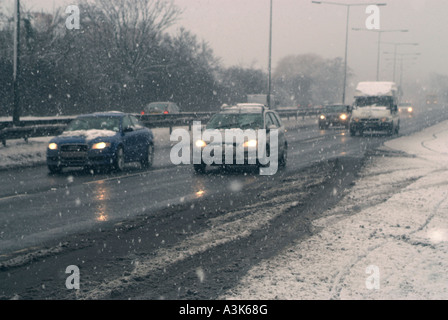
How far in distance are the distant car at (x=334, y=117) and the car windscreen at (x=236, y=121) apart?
24382mm

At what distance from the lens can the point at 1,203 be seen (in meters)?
11.1

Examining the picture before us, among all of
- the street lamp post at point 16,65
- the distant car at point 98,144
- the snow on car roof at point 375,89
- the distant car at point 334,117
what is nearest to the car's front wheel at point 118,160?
the distant car at point 98,144

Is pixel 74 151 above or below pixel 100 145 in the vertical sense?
below

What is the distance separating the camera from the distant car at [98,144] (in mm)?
15805

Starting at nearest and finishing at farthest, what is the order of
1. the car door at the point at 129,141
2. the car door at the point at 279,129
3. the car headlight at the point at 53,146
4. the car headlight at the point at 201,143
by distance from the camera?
the car headlight at the point at 201,143, the car headlight at the point at 53,146, the car door at the point at 129,141, the car door at the point at 279,129

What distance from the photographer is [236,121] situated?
16.4 metres

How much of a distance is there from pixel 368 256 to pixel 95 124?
1144cm

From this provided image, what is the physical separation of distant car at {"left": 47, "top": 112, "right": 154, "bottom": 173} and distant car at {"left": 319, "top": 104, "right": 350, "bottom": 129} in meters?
24.2

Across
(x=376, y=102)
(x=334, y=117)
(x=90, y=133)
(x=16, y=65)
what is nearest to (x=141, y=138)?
(x=90, y=133)

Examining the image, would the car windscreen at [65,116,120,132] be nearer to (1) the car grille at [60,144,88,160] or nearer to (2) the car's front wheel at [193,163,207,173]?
(1) the car grille at [60,144,88,160]

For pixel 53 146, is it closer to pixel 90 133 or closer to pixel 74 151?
pixel 74 151

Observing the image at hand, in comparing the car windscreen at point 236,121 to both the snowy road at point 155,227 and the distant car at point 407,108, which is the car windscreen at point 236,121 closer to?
the snowy road at point 155,227

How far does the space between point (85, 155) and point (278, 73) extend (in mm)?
128060

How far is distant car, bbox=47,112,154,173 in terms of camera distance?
51.9 ft
